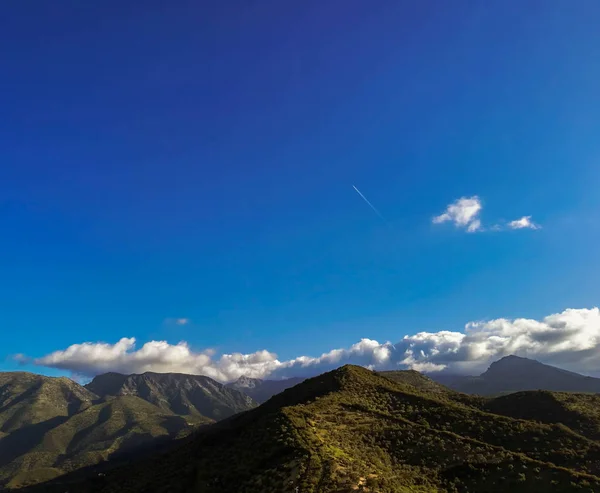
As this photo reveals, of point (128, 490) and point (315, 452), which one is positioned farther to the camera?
point (128, 490)

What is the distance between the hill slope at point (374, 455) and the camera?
145 feet

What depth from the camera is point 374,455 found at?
54250 millimetres

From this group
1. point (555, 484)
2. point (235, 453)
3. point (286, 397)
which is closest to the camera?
point (555, 484)

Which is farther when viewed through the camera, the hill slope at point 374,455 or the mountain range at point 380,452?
the mountain range at point 380,452

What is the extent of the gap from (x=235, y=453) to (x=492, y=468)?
35233mm

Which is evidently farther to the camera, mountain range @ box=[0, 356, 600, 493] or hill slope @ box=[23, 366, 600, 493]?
mountain range @ box=[0, 356, 600, 493]

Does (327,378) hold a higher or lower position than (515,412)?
higher

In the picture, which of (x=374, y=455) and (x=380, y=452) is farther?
(x=380, y=452)

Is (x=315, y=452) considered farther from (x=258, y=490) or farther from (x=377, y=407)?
(x=377, y=407)

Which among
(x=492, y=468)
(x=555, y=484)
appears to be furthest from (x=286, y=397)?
(x=555, y=484)

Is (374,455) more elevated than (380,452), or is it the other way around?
(380,452)

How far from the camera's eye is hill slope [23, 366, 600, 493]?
4428cm

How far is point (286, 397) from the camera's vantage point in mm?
100688

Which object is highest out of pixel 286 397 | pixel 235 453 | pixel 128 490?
pixel 286 397
